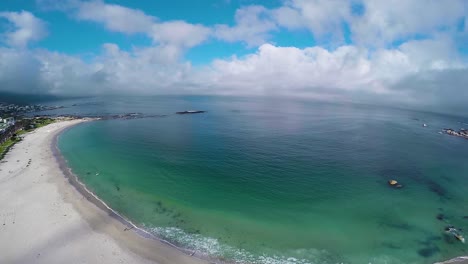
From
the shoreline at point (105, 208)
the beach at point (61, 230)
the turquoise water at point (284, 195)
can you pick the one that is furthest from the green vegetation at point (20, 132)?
the beach at point (61, 230)

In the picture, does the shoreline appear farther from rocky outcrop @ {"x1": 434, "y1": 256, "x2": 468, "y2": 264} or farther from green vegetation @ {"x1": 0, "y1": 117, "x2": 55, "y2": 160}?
rocky outcrop @ {"x1": 434, "y1": 256, "x2": 468, "y2": 264}

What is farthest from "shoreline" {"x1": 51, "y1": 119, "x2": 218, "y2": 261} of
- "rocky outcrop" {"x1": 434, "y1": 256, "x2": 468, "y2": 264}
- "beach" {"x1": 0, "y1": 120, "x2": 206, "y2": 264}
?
"rocky outcrop" {"x1": 434, "y1": 256, "x2": 468, "y2": 264}

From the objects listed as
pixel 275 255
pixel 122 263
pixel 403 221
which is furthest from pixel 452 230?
pixel 122 263

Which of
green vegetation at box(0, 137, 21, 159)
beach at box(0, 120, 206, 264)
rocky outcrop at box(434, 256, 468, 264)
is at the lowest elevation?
rocky outcrop at box(434, 256, 468, 264)

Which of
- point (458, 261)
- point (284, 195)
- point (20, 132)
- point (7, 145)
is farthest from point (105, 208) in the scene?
point (20, 132)

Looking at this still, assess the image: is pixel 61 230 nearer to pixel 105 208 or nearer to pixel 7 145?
pixel 105 208

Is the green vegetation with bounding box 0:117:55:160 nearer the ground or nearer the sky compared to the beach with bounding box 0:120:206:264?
nearer the sky

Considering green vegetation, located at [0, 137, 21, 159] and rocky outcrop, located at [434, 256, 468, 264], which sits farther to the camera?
green vegetation, located at [0, 137, 21, 159]
